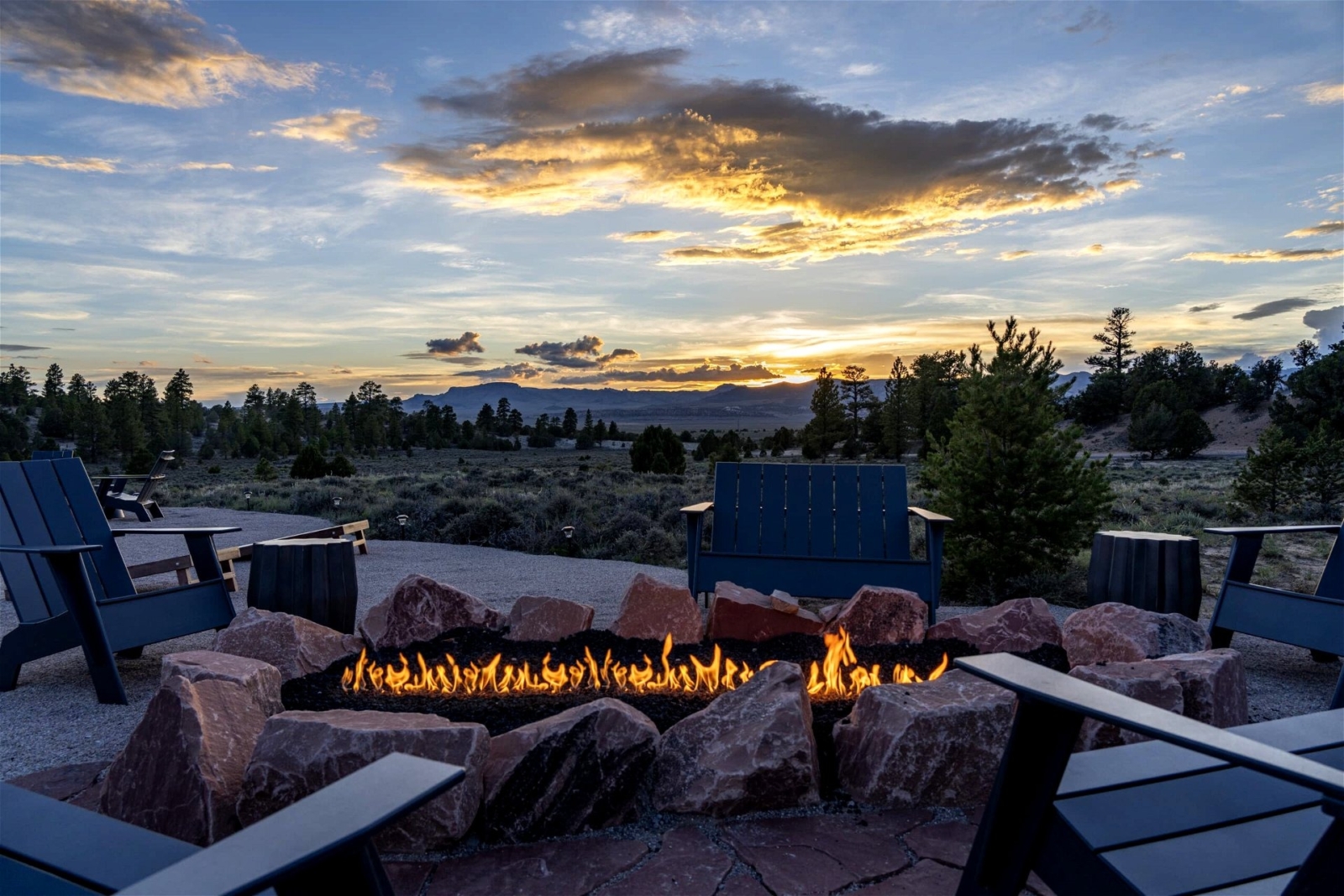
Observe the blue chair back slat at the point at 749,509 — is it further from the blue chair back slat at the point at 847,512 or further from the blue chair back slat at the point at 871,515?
the blue chair back slat at the point at 871,515

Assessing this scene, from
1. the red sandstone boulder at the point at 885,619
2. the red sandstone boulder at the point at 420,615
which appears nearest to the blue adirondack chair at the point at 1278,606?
the red sandstone boulder at the point at 885,619

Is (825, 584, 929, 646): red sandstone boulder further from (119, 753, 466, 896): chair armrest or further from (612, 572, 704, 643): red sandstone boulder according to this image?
(119, 753, 466, 896): chair armrest

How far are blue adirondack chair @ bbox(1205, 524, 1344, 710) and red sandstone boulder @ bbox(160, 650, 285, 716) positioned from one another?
4.11 m

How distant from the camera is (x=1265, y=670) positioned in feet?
13.7

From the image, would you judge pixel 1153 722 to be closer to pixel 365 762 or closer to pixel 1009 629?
pixel 365 762

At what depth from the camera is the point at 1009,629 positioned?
12.5 feet

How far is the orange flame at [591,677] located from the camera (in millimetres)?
3178

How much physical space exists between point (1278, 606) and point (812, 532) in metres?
2.38

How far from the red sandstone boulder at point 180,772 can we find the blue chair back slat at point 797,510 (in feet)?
10.6

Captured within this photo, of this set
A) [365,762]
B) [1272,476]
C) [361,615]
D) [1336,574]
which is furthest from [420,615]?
[1272,476]

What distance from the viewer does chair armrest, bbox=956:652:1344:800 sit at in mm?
1050

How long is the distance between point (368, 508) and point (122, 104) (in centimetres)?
633

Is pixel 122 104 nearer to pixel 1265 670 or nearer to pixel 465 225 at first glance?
pixel 465 225

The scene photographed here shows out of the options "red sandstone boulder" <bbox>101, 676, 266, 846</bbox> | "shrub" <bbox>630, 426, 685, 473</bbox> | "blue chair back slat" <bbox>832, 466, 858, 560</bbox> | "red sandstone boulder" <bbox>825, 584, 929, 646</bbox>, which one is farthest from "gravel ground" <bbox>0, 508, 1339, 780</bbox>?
"shrub" <bbox>630, 426, 685, 473</bbox>
